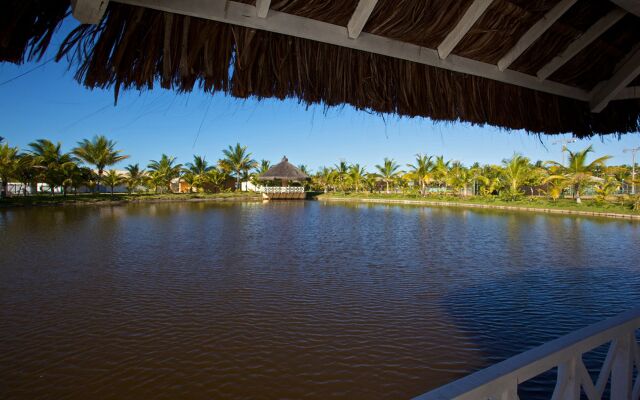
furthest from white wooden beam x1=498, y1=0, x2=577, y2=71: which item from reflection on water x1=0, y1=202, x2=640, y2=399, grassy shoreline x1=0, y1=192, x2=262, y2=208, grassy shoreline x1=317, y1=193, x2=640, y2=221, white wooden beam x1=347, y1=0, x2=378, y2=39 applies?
grassy shoreline x1=0, y1=192, x2=262, y2=208

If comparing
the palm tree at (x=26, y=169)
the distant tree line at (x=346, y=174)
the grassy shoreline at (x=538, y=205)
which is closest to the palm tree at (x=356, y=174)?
the distant tree line at (x=346, y=174)

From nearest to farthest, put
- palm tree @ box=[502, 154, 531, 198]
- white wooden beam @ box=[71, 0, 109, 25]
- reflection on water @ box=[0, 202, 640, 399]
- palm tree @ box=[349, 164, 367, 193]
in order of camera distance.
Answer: white wooden beam @ box=[71, 0, 109, 25] < reflection on water @ box=[0, 202, 640, 399] < palm tree @ box=[502, 154, 531, 198] < palm tree @ box=[349, 164, 367, 193]

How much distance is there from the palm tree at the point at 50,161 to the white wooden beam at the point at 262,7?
3007cm

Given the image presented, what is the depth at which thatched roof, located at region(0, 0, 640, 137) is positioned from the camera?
4.96 feet

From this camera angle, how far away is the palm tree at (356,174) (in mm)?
39312

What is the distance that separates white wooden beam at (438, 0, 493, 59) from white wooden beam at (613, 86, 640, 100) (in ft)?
5.15

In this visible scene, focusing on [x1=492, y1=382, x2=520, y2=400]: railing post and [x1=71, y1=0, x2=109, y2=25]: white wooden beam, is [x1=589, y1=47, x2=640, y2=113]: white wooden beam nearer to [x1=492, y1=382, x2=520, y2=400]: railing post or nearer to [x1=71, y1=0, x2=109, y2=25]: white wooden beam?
[x1=492, y1=382, x2=520, y2=400]: railing post

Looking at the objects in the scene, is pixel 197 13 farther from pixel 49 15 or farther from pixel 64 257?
pixel 64 257

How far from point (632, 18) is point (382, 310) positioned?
416 centimetres

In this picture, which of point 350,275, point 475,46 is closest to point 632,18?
point 475,46

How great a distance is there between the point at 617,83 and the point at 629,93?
31cm

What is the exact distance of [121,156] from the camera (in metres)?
30.8

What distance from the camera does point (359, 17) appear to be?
1.63 meters

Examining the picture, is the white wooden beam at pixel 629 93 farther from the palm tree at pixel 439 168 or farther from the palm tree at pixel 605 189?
the palm tree at pixel 439 168
